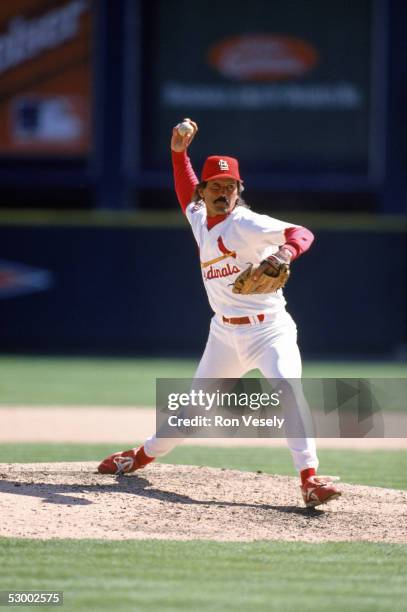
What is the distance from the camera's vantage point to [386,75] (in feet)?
54.9

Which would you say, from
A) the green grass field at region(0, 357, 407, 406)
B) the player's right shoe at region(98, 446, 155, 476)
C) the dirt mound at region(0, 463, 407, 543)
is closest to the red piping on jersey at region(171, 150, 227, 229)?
the player's right shoe at region(98, 446, 155, 476)

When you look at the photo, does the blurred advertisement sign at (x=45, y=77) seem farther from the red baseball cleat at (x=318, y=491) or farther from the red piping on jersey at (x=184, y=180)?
the red baseball cleat at (x=318, y=491)

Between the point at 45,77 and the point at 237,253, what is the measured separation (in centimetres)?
1169

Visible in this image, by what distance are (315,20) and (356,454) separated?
9646 millimetres

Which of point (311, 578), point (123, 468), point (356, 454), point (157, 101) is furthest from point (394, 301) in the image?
point (311, 578)

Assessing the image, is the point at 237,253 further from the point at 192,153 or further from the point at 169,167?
the point at 169,167

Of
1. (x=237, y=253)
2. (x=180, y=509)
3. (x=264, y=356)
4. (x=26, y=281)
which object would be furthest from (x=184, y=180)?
(x=26, y=281)

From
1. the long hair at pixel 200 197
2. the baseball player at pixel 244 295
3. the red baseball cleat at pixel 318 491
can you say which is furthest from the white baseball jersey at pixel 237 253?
the red baseball cleat at pixel 318 491

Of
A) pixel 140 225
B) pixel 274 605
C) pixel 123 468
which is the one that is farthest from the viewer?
pixel 140 225

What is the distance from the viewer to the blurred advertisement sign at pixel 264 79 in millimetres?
16547

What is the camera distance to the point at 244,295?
5.68 m

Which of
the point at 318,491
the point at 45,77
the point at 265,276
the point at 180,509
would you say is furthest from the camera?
the point at 45,77

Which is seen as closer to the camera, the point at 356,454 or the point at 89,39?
the point at 356,454

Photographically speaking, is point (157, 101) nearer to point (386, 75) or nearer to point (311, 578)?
point (386, 75)
